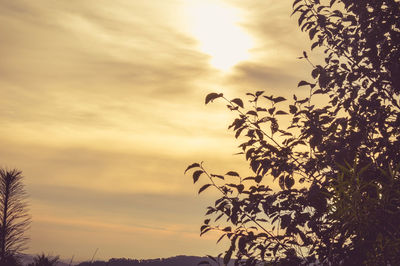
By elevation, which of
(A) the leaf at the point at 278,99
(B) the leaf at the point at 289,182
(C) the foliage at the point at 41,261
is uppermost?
(A) the leaf at the point at 278,99

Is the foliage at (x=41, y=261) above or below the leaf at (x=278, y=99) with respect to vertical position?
below

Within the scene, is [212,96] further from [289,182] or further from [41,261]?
[41,261]

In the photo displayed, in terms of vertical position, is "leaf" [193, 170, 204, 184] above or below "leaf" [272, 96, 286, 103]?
below

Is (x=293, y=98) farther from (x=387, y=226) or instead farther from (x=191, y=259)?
(x=191, y=259)

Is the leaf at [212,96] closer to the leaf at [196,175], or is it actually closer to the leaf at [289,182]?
the leaf at [196,175]

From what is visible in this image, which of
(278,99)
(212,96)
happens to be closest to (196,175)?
(212,96)

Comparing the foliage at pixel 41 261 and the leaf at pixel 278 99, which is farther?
the leaf at pixel 278 99

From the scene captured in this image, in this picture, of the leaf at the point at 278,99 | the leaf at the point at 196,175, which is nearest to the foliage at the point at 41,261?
the leaf at the point at 196,175

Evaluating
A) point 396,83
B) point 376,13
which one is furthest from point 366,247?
point 376,13

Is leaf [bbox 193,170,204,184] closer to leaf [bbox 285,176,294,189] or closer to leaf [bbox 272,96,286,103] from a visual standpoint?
leaf [bbox 285,176,294,189]

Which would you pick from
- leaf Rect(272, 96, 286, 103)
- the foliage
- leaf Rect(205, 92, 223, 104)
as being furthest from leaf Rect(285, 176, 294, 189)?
the foliage

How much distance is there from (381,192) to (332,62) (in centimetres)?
483

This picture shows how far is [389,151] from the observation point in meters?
6.86

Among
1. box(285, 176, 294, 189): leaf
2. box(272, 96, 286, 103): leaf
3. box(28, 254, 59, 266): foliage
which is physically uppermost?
box(272, 96, 286, 103): leaf
